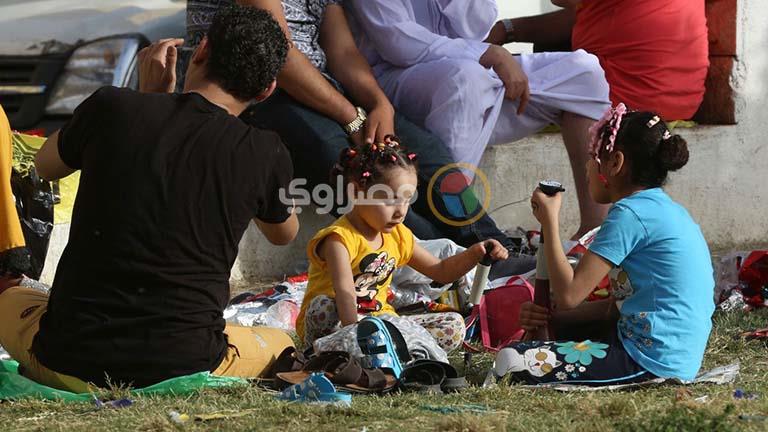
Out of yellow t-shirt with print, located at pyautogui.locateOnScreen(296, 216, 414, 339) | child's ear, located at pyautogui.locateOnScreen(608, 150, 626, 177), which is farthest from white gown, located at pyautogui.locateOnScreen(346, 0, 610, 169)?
child's ear, located at pyautogui.locateOnScreen(608, 150, 626, 177)

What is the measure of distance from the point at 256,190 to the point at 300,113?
2000 mm

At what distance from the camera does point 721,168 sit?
24.6ft

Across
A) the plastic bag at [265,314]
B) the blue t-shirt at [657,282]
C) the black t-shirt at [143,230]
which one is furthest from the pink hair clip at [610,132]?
the plastic bag at [265,314]

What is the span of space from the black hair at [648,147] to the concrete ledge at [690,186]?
7.90ft

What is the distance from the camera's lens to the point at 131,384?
3.67 metres

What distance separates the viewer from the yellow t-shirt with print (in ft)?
14.6

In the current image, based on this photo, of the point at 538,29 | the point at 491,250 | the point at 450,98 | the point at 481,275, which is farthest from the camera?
the point at 538,29

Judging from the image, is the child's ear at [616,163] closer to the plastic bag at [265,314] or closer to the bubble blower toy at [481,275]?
the bubble blower toy at [481,275]

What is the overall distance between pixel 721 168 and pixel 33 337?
15.8 feet

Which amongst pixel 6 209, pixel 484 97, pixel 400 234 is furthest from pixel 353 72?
pixel 6 209

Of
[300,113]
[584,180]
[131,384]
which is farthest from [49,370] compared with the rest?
[584,180]

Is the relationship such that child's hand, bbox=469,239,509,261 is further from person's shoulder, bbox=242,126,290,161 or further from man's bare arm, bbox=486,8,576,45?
man's bare arm, bbox=486,8,576,45

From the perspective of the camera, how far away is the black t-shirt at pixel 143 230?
11.9ft

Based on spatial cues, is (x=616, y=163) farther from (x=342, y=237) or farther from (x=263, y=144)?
(x=263, y=144)
